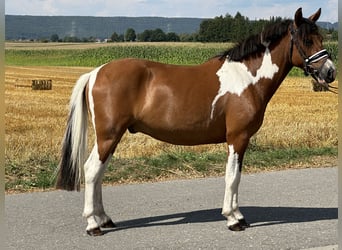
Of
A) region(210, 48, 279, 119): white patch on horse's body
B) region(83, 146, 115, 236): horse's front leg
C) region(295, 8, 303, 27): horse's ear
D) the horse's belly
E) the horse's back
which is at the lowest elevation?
region(83, 146, 115, 236): horse's front leg

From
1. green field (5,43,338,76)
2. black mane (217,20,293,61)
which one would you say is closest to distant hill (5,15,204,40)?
green field (5,43,338,76)

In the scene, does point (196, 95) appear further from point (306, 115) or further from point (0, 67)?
point (306, 115)

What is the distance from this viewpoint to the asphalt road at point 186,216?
5.58 m

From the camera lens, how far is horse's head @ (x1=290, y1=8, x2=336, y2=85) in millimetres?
6066

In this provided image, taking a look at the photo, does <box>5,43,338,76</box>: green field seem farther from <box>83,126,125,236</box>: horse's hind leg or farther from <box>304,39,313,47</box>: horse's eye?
<box>83,126,125,236</box>: horse's hind leg

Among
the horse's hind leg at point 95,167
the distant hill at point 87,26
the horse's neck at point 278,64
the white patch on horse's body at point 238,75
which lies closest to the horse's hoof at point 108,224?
the horse's hind leg at point 95,167

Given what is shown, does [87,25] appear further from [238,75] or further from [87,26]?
[238,75]

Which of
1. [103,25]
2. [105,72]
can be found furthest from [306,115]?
[103,25]

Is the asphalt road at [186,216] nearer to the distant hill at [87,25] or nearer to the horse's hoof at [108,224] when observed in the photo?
the horse's hoof at [108,224]

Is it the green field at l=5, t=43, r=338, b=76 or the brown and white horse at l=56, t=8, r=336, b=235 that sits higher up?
the brown and white horse at l=56, t=8, r=336, b=235

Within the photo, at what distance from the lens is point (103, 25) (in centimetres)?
12356

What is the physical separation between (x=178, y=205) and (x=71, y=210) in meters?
1.23

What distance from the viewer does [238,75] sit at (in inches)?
244

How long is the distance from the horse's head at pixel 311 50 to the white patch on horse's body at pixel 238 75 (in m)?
0.29
